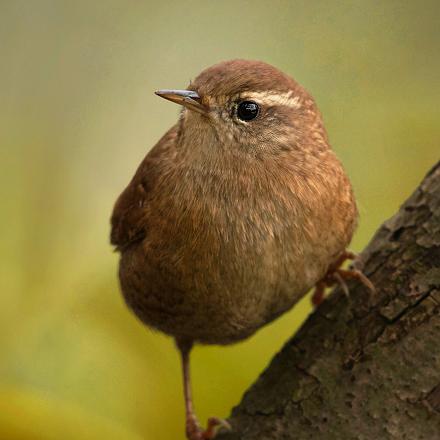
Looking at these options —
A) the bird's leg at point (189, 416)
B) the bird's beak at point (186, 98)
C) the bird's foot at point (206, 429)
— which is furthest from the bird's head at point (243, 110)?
the bird's foot at point (206, 429)

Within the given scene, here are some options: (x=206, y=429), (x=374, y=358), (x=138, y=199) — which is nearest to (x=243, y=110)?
(x=138, y=199)

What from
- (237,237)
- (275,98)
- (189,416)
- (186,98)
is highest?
(275,98)

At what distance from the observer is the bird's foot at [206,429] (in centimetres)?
291

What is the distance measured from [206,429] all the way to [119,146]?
1129mm

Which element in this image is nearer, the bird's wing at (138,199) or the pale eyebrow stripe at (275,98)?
the pale eyebrow stripe at (275,98)

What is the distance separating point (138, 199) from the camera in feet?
10.4

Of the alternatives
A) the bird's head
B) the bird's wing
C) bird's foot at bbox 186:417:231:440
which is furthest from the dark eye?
bird's foot at bbox 186:417:231:440

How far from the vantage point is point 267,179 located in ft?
9.50

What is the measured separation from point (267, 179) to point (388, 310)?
60cm

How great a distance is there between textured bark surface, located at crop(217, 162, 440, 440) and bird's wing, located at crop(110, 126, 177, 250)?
683mm

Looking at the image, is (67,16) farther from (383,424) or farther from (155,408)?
(383,424)

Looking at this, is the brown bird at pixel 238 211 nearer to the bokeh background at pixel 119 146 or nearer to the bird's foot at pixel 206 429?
the bird's foot at pixel 206 429

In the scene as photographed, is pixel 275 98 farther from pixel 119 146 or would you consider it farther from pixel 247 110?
pixel 119 146

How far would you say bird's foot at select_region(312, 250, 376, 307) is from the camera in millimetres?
2709
